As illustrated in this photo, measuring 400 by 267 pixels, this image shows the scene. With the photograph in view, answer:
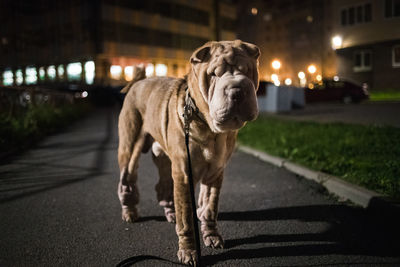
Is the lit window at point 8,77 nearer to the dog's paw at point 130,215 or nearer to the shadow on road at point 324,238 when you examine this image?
the dog's paw at point 130,215

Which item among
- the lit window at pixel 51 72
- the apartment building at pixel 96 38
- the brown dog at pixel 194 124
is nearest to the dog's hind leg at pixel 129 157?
the brown dog at pixel 194 124

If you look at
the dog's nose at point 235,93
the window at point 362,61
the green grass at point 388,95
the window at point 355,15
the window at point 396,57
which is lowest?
the dog's nose at point 235,93

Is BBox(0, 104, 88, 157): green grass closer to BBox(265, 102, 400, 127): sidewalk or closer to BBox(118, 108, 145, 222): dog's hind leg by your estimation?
BBox(118, 108, 145, 222): dog's hind leg

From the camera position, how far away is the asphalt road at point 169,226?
268cm

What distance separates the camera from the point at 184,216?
8.60ft

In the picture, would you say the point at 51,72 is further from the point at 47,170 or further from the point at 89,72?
the point at 47,170

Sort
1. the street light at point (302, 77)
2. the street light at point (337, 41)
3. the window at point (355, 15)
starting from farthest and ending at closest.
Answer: the street light at point (302, 77)
the street light at point (337, 41)
the window at point (355, 15)

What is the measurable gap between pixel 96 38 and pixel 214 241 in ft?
129

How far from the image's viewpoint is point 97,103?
1128 inches

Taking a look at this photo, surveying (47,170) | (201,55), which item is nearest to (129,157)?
(201,55)

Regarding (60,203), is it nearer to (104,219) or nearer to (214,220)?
(104,219)

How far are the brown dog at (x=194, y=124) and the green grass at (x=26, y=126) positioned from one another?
17.0 ft

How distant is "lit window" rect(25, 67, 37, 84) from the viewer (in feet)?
151

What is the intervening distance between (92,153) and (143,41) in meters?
37.7
